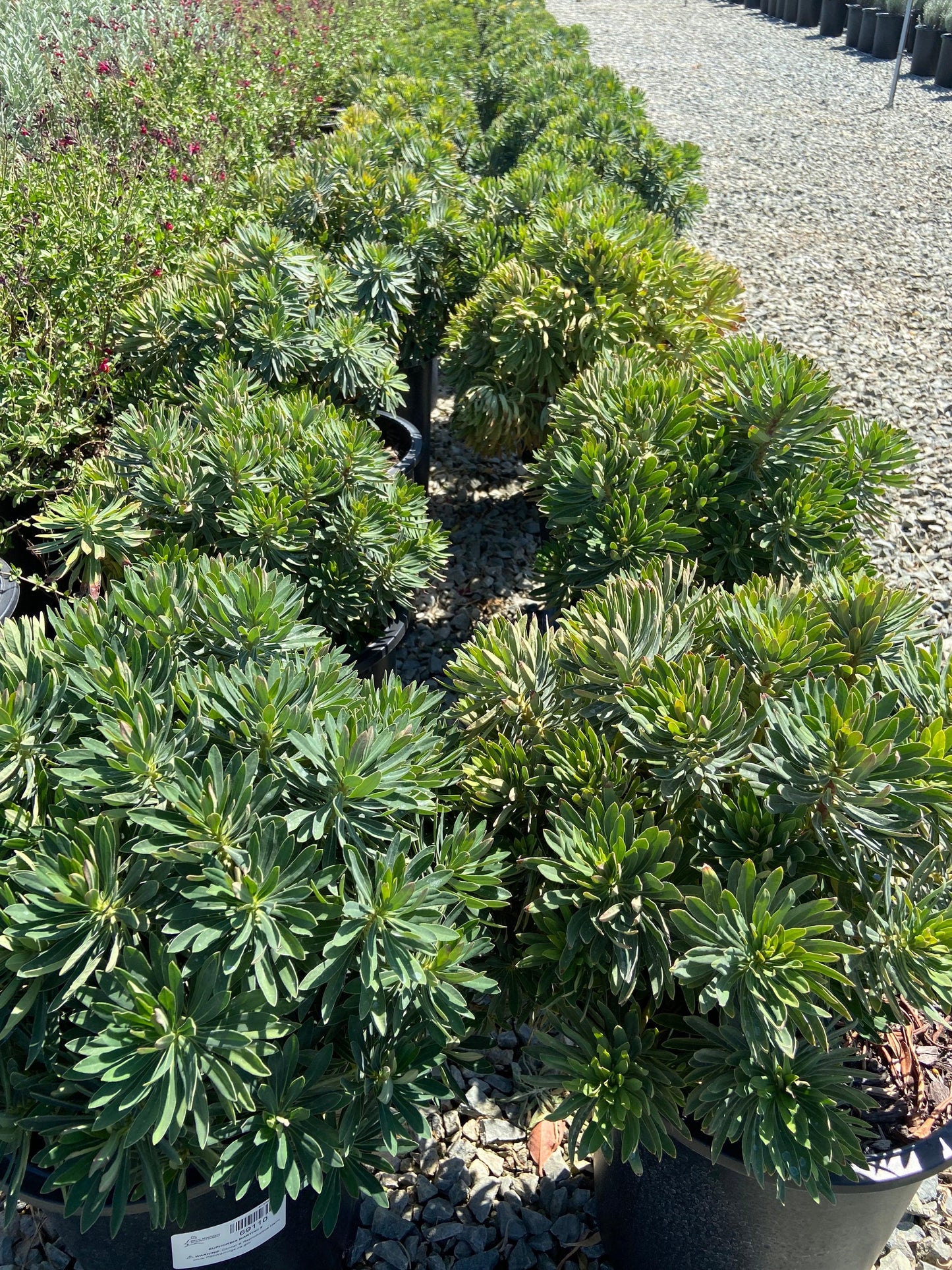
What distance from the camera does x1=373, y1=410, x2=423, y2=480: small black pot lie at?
3.23 meters

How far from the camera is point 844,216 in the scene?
23.5ft

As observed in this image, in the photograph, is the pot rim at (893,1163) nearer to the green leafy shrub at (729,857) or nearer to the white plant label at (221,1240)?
the green leafy shrub at (729,857)

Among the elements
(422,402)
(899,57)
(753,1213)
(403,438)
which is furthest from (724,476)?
(899,57)

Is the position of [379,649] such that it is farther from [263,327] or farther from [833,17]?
[833,17]

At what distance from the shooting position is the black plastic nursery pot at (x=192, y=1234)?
4.66 feet

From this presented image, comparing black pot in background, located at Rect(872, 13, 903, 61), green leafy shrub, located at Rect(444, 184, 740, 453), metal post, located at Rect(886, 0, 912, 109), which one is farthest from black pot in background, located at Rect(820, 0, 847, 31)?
green leafy shrub, located at Rect(444, 184, 740, 453)

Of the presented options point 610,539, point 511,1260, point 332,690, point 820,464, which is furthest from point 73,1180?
point 820,464

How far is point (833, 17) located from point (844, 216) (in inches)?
407

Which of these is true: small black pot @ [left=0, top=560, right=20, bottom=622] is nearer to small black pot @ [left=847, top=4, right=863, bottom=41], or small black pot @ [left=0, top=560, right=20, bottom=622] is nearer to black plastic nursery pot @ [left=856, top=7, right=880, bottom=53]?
black plastic nursery pot @ [left=856, top=7, right=880, bottom=53]

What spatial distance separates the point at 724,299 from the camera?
340 cm

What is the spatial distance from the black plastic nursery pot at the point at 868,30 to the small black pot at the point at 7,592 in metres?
14.8

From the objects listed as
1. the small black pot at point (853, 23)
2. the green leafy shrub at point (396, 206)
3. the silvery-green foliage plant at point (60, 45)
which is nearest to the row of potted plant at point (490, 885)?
the green leafy shrub at point (396, 206)

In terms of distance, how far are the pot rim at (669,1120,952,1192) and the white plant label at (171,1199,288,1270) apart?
2.20 ft

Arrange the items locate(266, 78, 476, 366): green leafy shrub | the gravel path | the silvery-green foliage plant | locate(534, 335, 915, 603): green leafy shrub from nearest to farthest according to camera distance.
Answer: locate(534, 335, 915, 603): green leafy shrub, locate(266, 78, 476, 366): green leafy shrub, the gravel path, the silvery-green foliage plant
